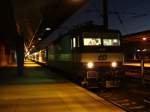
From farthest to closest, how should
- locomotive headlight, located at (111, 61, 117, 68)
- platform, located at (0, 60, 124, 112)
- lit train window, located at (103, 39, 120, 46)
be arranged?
lit train window, located at (103, 39, 120, 46), locomotive headlight, located at (111, 61, 117, 68), platform, located at (0, 60, 124, 112)

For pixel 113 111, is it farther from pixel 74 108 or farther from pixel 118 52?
pixel 118 52

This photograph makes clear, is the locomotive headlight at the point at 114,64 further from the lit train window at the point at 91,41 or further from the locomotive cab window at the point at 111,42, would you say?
the lit train window at the point at 91,41

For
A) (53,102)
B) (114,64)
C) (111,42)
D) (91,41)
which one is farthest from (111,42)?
(53,102)

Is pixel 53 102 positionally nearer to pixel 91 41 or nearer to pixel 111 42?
pixel 91 41

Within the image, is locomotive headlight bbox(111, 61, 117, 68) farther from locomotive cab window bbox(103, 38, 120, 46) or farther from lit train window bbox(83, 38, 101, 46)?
lit train window bbox(83, 38, 101, 46)

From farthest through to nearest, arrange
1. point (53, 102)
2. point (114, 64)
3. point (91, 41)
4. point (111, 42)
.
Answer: point (111, 42) → point (91, 41) → point (114, 64) → point (53, 102)

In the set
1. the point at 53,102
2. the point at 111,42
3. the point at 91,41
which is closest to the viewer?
the point at 53,102

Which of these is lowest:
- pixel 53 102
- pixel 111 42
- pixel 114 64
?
pixel 53 102

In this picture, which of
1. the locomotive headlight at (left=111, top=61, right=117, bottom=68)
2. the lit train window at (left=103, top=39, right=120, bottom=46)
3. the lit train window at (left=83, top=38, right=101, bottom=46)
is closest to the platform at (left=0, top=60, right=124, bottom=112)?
the locomotive headlight at (left=111, top=61, right=117, bottom=68)

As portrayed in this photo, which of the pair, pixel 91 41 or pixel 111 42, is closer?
pixel 91 41

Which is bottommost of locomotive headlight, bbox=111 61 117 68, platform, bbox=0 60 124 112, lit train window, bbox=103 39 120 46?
platform, bbox=0 60 124 112

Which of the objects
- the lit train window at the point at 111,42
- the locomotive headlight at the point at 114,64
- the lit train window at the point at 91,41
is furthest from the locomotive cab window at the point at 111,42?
the locomotive headlight at the point at 114,64

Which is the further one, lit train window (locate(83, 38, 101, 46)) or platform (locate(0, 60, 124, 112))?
lit train window (locate(83, 38, 101, 46))

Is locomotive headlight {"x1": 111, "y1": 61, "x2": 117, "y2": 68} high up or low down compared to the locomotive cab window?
down
